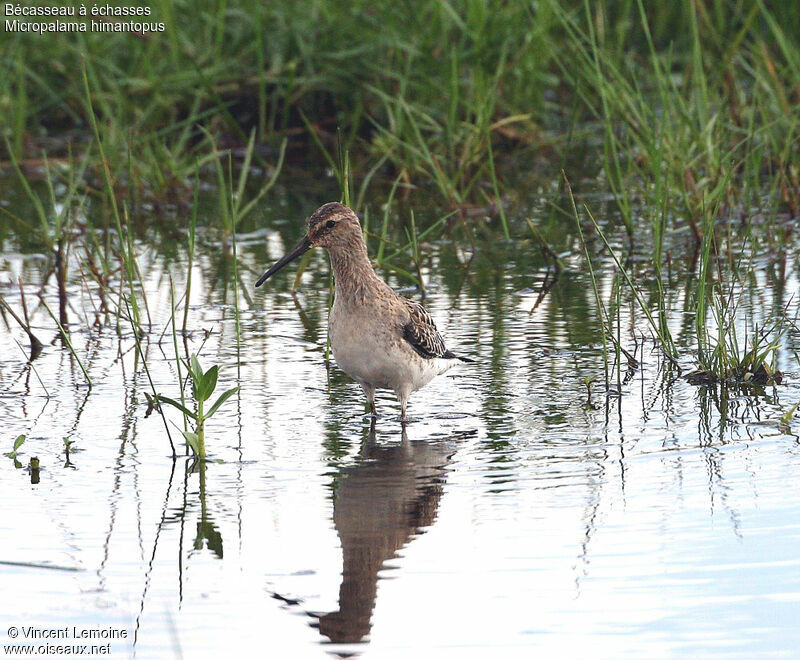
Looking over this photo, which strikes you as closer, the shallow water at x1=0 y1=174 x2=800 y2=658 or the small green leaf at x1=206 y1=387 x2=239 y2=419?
the shallow water at x1=0 y1=174 x2=800 y2=658

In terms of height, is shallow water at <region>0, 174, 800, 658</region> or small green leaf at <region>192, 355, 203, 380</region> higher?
small green leaf at <region>192, 355, 203, 380</region>

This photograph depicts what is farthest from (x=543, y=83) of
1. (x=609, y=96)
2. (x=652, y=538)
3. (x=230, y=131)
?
(x=652, y=538)

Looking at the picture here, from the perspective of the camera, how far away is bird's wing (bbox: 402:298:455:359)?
6691 mm

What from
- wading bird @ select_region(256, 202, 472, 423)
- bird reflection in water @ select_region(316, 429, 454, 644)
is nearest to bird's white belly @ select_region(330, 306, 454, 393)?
wading bird @ select_region(256, 202, 472, 423)

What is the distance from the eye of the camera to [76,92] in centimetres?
1263

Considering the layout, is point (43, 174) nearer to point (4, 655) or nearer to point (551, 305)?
point (551, 305)

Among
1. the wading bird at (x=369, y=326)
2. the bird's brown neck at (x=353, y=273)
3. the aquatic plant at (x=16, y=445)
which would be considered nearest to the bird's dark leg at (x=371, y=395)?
the wading bird at (x=369, y=326)

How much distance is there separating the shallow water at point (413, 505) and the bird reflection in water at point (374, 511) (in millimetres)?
12

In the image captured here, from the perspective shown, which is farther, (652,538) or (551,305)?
(551,305)

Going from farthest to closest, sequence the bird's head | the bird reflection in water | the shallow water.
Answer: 1. the bird's head
2. the bird reflection in water
3. the shallow water

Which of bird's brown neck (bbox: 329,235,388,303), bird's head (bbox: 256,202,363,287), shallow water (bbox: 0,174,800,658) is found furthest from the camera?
bird's head (bbox: 256,202,363,287)

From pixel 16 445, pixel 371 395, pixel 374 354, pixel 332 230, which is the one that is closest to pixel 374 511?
pixel 374 354

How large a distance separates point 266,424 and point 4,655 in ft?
7.56

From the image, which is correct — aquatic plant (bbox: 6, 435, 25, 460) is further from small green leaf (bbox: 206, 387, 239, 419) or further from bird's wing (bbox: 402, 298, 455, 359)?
bird's wing (bbox: 402, 298, 455, 359)
